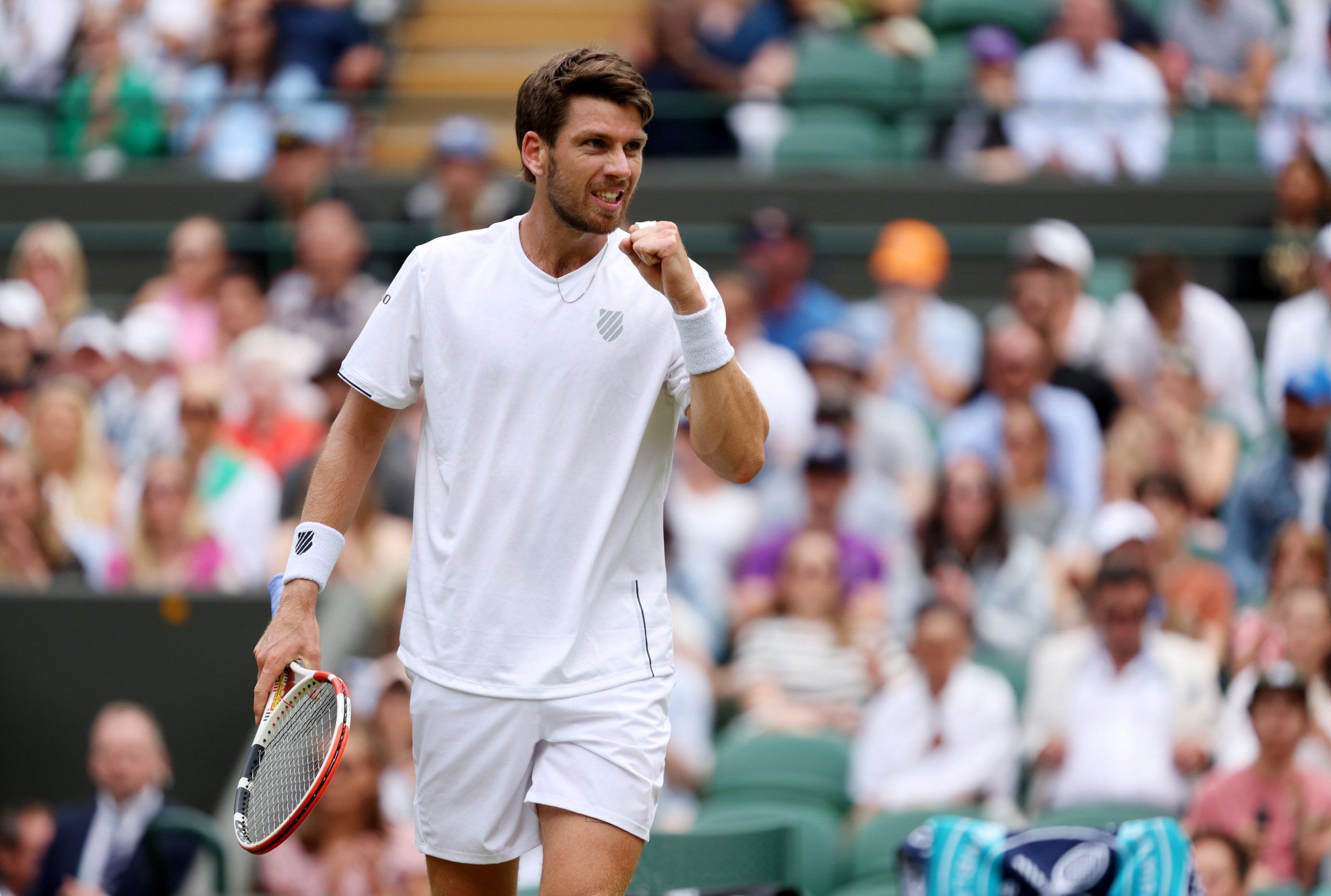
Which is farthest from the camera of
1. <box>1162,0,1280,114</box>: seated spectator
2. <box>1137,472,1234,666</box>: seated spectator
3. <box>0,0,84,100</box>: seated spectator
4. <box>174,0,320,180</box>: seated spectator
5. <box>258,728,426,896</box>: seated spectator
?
<box>0,0,84,100</box>: seated spectator

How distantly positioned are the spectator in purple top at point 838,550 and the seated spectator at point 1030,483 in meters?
0.63

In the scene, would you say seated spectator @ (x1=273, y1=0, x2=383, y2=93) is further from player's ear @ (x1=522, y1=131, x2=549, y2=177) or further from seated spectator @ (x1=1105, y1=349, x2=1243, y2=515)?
player's ear @ (x1=522, y1=131, x2=549, y2=177)

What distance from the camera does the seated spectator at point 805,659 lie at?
22.8 ft

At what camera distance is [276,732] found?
137 inches

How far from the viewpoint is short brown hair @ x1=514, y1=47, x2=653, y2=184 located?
3420mm

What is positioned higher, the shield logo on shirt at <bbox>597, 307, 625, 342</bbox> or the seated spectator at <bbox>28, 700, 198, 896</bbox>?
the shield logo on shirt at <bbox>597, 307, 625, 342</bbox>

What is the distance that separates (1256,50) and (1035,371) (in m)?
4.01

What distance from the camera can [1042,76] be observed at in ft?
34.7

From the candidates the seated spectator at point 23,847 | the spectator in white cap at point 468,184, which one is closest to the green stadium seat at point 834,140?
the spectator in white cap at point 468,184

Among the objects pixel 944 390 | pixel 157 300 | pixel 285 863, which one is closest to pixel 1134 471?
pixel 944 390

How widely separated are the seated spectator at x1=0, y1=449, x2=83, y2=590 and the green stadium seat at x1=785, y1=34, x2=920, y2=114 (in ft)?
16.4

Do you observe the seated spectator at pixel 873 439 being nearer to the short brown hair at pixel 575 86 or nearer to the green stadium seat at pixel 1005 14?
the green stadium seat at pixel 1005 14

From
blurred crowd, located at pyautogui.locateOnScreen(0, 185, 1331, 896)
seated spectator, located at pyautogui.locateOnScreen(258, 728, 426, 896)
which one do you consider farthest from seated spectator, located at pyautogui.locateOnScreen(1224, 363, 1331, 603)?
seated spectator, located at pyautogui.locateOnScreen(258, 728, 426, 896)

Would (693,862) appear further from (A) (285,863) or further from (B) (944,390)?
(B) (944,390)
